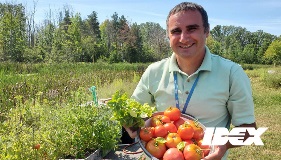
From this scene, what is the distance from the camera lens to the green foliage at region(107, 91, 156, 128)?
173 cm

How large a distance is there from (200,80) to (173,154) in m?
0.52

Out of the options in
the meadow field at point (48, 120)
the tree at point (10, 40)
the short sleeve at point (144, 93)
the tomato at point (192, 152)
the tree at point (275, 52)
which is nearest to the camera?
the tomato at point (192, 152)

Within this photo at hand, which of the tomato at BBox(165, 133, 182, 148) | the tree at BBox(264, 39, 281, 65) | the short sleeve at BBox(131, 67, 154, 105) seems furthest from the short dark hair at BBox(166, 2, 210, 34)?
the tree at BBox(264, 39, 281, 65)

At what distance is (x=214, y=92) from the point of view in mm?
1754

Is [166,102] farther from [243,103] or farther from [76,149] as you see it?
[76,149]

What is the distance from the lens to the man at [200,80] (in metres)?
1.72

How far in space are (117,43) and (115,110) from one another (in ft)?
143

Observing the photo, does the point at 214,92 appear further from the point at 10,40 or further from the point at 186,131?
the point at 10,40

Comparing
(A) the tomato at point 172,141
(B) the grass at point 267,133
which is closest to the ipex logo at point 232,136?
(A) the tomato at point 172,141

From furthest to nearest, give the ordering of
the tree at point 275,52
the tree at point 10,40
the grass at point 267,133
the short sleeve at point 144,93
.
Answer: the tree at point 275,52 < the tree at point 10,40 < the grass at point 267,133 < the short sleeve at point 144,93

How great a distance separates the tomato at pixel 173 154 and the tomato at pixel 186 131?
126 millimetres

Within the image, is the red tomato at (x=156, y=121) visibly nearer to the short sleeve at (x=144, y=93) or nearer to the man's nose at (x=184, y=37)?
the short sleeve at (x=144, y=93)

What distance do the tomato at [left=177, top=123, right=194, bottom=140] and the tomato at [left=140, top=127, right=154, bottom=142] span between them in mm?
164

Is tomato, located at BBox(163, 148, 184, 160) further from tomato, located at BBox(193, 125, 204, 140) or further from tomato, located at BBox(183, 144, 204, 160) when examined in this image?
tomato, located at BBox(193, 125, 204, 140)
